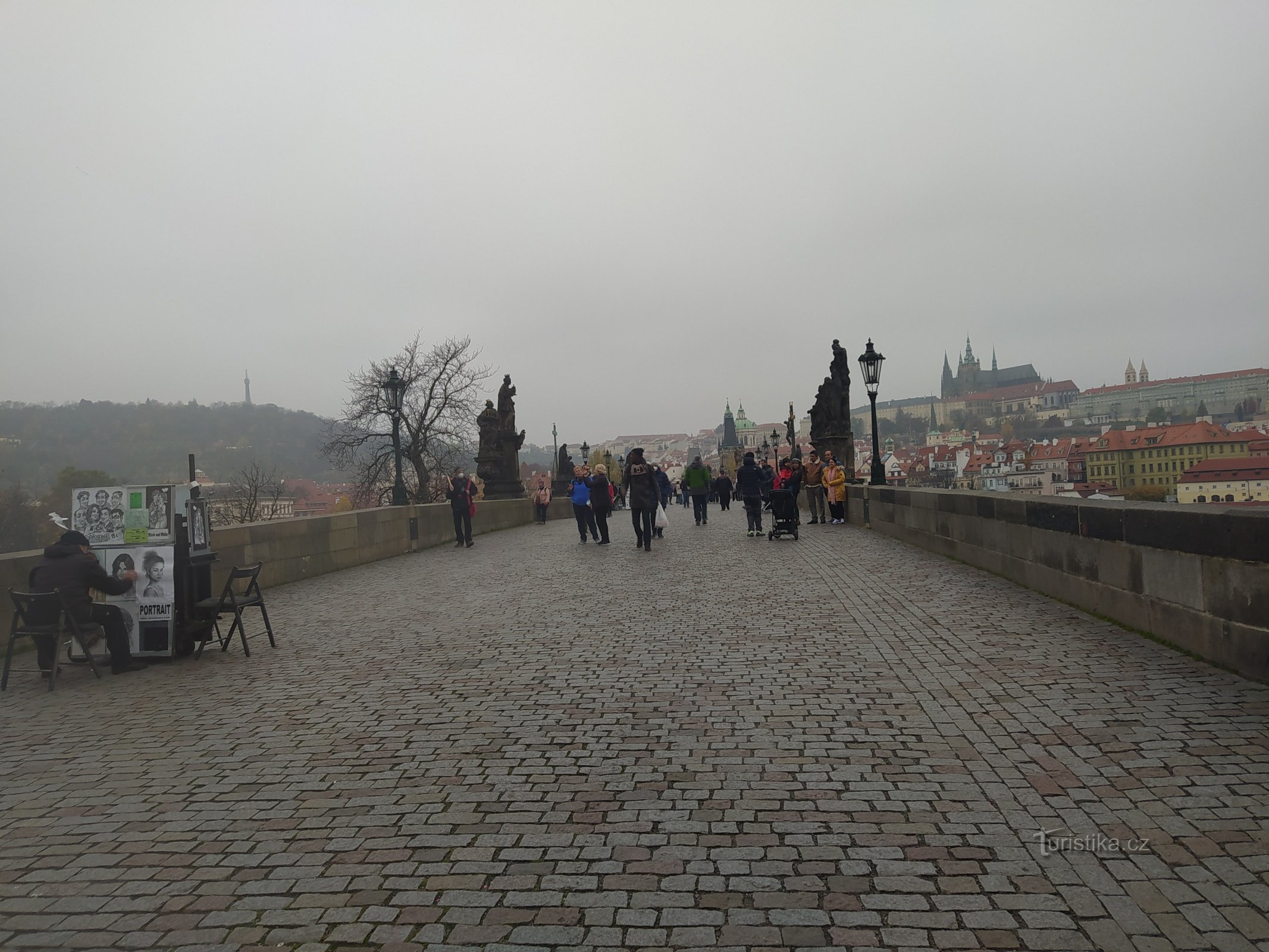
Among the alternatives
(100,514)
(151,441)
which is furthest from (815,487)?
(151,441)

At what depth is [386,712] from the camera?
532cm

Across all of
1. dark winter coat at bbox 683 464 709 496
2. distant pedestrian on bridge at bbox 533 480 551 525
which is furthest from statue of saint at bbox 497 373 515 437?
dark winter coat at bbox 683 464 709 496

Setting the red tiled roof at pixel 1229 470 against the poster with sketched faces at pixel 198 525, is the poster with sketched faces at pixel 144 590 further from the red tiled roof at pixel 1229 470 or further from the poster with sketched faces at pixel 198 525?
the red tiled roof at pixel 1229 470

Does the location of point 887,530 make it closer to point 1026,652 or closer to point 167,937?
point 1026,652

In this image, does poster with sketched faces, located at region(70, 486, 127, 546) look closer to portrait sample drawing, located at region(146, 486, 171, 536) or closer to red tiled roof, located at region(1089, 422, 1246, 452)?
portrait sample drawing, located at region(146, 486, 171, 536)

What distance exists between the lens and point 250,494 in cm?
4388

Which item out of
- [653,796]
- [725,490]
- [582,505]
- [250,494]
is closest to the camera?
[653,796]

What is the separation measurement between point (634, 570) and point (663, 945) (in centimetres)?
1007

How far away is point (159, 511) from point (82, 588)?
0.84 metres

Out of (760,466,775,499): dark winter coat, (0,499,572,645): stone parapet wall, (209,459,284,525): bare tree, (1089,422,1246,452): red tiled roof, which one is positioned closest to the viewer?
(1089,422,1246,452): red tiled roof

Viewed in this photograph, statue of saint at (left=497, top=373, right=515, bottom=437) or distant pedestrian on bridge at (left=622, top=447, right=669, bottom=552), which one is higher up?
statue of saint at (left=497, top=373, right=515, bottom=437)

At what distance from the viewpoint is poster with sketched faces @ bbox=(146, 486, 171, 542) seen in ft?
24.0

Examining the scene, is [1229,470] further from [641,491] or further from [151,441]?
[151,441]

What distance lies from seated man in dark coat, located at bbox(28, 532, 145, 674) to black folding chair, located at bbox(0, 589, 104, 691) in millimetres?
29
